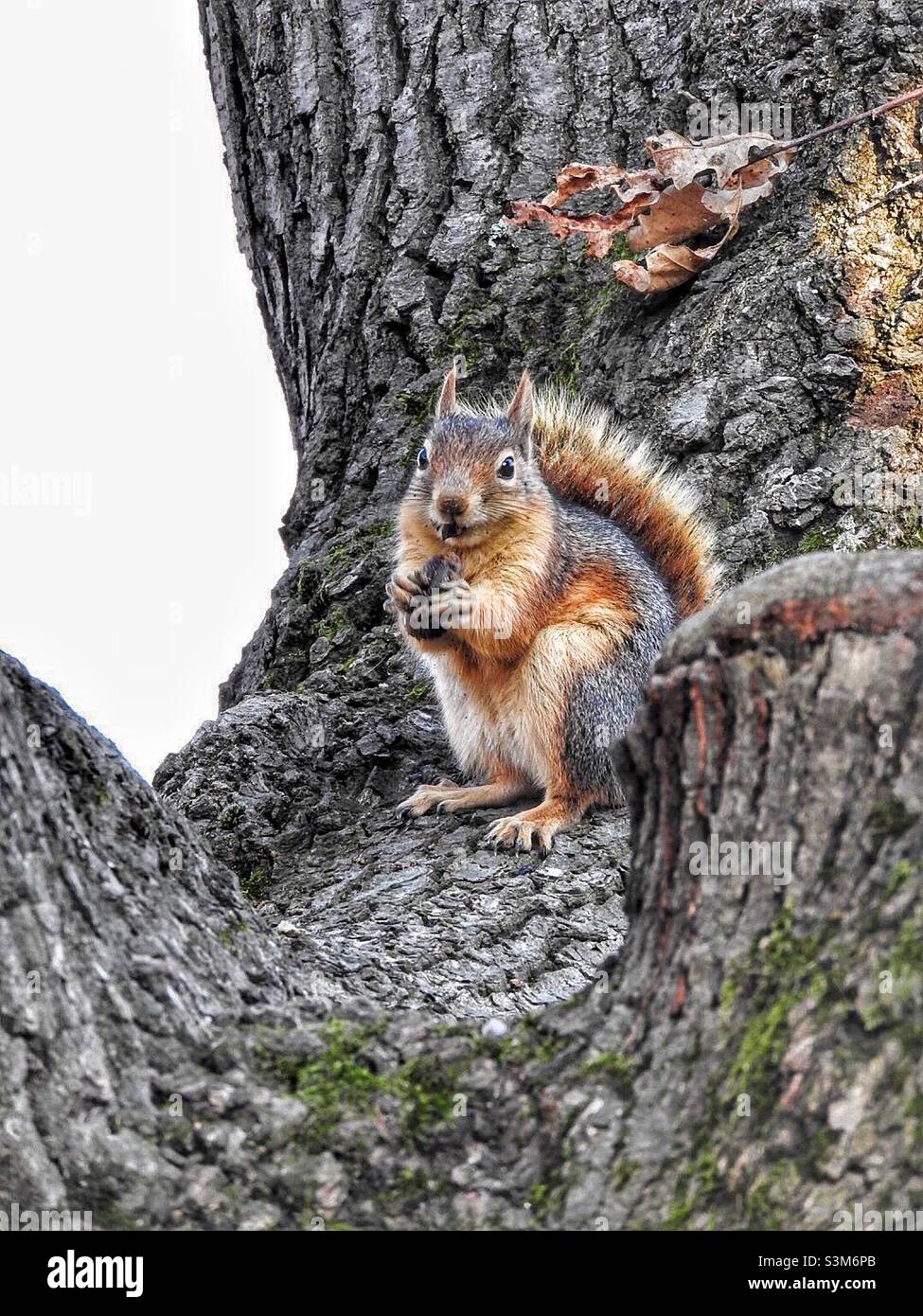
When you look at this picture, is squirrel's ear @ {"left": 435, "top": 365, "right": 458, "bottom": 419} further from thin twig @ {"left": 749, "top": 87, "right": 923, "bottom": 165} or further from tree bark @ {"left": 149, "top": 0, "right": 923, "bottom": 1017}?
thin twig @ {"left": 749, "top": 87, "right": 923, "bottom": 165}

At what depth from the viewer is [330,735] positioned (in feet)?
10.3

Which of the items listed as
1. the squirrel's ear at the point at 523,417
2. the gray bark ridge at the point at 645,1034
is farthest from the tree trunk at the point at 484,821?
the squirrel's ear at the point at 523,417

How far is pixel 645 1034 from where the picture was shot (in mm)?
1514

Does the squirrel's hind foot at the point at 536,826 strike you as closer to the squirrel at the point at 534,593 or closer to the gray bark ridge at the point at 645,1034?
the squirrel at the point at 534,593

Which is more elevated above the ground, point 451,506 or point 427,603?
point 451,506

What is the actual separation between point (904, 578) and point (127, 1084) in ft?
2.87

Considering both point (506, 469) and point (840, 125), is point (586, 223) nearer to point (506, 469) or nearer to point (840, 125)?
point (506, 469)

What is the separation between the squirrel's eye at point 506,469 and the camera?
339 cm

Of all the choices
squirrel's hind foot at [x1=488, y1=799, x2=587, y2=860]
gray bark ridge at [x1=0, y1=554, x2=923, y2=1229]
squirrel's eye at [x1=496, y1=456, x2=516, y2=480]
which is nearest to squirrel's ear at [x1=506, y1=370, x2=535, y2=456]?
squirrel's eye at [x1=496, y1=456, x2=516, y2=480]

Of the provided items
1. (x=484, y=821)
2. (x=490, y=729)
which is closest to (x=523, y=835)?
(x=484, y=821)

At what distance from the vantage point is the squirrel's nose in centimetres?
331

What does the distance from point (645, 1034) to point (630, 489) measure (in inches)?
84.7

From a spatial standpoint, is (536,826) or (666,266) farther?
(666,266)

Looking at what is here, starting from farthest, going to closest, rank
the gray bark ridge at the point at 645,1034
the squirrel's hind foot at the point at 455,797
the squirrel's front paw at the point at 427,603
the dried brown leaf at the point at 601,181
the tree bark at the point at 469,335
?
the dried brown leaf at the point at 601,181 < the squirrel's front paw at the point at 427,603 < the squirrel's hind foot at the point at 455,797 < the tree bark at the point at 469,335 < the gray bark ridge at the point at 645,1034
